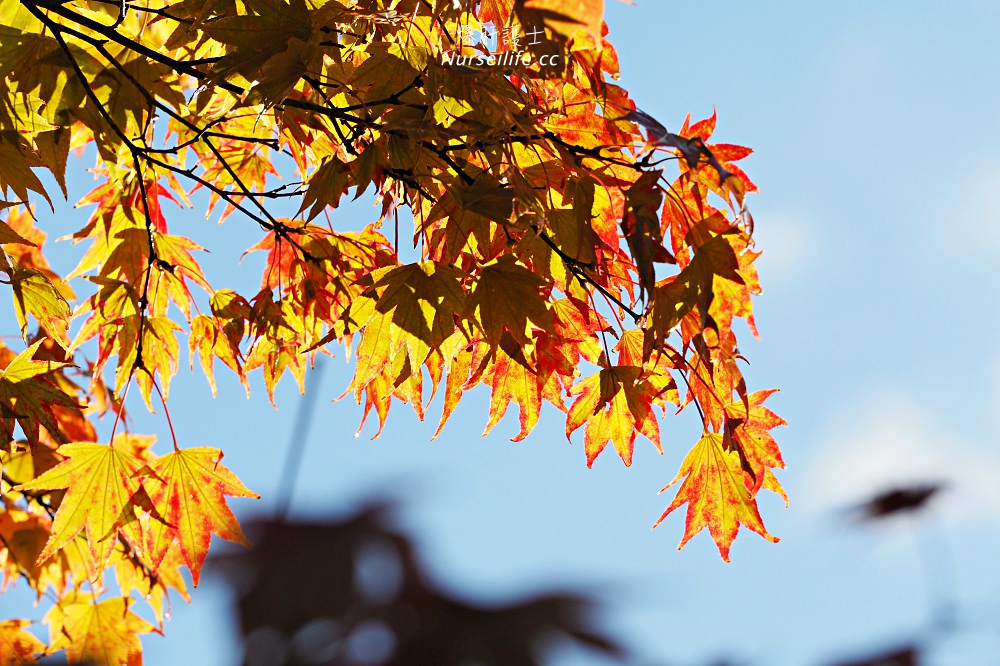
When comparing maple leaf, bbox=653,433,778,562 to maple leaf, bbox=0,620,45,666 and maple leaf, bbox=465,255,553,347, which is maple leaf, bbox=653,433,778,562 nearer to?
maple leaf, bbox=465,255,553,347

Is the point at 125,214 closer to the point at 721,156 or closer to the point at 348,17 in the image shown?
the point at 348,17

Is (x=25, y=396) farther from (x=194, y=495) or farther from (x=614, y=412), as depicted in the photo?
(x=614, y=412)

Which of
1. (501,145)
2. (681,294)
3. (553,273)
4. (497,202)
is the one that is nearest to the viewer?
(497,202)

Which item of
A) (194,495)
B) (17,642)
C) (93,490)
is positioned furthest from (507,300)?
(17,642)

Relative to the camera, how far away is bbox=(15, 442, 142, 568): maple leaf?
1846 millimetres

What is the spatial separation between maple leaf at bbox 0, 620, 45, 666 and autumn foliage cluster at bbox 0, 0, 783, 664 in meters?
0.96

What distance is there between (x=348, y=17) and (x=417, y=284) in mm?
537

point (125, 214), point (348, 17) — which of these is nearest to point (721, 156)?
point (348, 17)

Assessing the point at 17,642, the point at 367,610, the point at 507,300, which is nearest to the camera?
the point at 367,610

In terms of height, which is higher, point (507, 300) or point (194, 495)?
point (507, 300)

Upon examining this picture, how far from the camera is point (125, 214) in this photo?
7.57 feet

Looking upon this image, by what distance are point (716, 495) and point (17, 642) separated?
86.9 inches

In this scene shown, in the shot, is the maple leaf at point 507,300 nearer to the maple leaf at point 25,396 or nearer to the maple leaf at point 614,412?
the maple leaf at point 614,412

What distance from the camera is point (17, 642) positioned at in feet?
8.73
